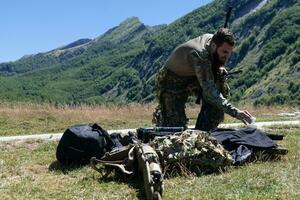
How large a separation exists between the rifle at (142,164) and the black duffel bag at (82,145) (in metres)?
0.96

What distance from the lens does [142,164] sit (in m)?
6.77

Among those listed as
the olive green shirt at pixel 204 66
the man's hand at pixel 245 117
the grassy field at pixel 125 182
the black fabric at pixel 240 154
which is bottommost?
the grassy field at pixel 125 182

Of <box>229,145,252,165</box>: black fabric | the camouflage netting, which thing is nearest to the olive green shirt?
<box>229,145,252,165</box>: black fabric

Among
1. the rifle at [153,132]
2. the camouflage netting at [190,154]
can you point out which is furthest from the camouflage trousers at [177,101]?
the camouflage netting at [190,154]

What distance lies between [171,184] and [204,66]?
231 centimetres

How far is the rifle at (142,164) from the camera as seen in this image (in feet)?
19.9

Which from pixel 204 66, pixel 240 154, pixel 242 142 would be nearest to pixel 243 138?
pixel 242 142

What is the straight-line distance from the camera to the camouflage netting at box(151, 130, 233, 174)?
730 centimetres

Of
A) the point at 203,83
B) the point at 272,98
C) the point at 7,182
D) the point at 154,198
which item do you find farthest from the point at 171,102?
the point at 272,98

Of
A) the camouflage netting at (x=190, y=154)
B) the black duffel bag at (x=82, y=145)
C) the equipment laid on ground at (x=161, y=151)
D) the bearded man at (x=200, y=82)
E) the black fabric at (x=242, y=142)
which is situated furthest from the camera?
the black duffel bag at (x=82, y=145)

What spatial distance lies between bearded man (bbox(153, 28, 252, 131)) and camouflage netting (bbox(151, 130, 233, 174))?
0.72m

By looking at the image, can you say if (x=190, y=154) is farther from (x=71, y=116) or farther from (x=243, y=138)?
(x=71, y=116)

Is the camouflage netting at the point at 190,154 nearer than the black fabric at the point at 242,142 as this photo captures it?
Yes

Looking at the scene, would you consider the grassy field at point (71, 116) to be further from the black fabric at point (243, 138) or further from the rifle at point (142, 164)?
the rifle at point (142, 164)
